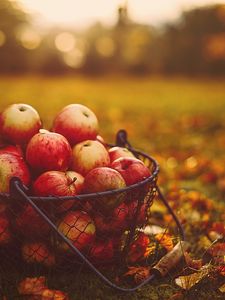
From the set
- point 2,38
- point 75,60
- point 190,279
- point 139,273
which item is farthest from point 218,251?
point 2,38

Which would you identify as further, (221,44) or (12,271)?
(221,44)

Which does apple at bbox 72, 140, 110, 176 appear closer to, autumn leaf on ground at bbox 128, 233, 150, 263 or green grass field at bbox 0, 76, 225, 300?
autumn leaf on ground at bbox 128, 233, 150, 263

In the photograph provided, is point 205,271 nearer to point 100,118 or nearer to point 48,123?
point 48,123

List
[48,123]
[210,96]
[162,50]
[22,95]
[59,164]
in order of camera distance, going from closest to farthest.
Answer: [59,164] < [48,123] < [22,95] < [210,96] < [162,50]

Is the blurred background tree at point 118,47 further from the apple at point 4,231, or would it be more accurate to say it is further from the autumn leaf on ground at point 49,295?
the autumn leaf on ground at point 49,295

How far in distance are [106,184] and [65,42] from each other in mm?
16342

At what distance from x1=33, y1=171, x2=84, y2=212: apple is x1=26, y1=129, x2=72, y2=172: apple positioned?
0.09 meters

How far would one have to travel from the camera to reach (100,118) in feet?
23.3

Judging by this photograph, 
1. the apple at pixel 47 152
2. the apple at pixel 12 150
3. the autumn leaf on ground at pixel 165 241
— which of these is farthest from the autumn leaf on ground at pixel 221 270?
the apple at pixel 12 150

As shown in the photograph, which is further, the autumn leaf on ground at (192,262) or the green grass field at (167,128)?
the autumn leaf on ground at (192,262)

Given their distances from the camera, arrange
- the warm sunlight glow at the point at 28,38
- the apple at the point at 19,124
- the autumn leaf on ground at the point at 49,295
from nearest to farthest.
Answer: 1. the autumn leaf on ground at the point at 49,295
2. the apple at the point at 19,124
3. the warm sunlight glow at the point at 28,38

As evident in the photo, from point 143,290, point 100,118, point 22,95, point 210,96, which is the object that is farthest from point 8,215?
point 210,96

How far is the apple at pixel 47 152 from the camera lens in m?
2.27

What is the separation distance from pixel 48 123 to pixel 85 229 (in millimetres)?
4425
